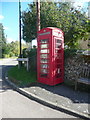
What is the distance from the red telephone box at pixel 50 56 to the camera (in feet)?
17.3

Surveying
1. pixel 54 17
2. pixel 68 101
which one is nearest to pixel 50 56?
pixel 68 101

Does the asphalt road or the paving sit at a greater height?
the paving

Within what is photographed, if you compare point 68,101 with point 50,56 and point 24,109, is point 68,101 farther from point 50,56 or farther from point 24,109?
point 50,56

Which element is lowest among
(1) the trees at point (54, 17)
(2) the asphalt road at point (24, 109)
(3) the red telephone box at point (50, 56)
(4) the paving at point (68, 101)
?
(2) the asphalt road at point (24, 109)

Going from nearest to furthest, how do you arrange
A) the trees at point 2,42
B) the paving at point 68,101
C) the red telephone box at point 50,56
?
the paving at point 68,101 → the red telephone box at point 50,56 → the trees at point 2,42

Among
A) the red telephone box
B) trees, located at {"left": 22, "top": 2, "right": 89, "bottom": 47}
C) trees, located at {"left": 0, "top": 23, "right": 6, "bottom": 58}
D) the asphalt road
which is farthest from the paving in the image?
trees, located at {"left": 0, "top": 23, "right": 6, "bottom": 58}

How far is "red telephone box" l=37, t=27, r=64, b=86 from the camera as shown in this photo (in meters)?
5.28

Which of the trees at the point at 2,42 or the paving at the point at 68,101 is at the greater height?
the trees at the point at 2,42

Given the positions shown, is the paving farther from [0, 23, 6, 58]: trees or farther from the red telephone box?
[0, 23, 6, 58]: trees

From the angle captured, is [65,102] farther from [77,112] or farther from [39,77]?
[39,77]

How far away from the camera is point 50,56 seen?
530cm

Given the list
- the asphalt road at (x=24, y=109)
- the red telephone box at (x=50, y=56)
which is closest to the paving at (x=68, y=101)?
the asphalt road at (x=24, y=109)

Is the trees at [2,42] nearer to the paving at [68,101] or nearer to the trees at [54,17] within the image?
the trees at [54,17]

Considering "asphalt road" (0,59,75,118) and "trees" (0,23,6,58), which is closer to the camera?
"asphalt road" (0,59,75,118)
